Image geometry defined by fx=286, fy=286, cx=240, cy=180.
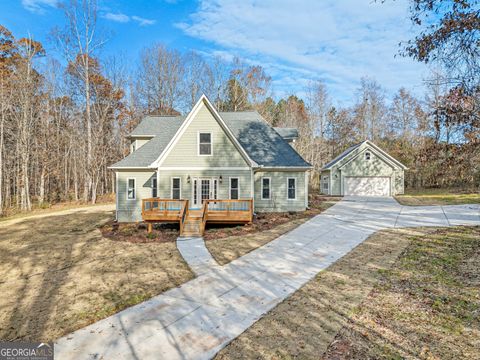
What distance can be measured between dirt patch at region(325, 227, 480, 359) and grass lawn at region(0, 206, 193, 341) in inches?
171

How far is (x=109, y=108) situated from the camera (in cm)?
3306

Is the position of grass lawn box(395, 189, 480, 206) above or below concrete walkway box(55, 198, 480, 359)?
above

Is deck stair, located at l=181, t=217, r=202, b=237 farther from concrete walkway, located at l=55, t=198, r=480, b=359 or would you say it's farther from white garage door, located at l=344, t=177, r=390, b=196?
white garage door, located at l=344, t=177, r=390, b=196

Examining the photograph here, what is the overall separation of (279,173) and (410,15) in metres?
10.6

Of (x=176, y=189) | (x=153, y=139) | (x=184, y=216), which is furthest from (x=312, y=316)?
(x=153, y=139)

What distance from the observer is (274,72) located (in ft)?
128

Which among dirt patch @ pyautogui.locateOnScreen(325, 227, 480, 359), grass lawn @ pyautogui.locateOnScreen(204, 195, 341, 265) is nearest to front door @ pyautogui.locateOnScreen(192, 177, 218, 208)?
grass lawn @ pyautogui.locateOnScreen(204, 195, 341, 265)

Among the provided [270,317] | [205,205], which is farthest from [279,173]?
[270,317]

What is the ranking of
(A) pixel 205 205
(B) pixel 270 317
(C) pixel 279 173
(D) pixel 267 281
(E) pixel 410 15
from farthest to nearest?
(C) pixel 279 173
(A) pixel 205 205
(E) pixel 410 15
(D) pixel 267 281
(B) pixel 270 317

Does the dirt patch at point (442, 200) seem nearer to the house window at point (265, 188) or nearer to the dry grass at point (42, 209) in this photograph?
the house window at point (265, 188)

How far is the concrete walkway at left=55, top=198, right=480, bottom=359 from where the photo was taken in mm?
4395

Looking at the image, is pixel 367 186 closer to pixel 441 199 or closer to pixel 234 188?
pixel 441 199

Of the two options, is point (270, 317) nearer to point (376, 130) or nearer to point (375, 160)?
point (375, 160)

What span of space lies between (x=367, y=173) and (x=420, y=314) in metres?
24.3
